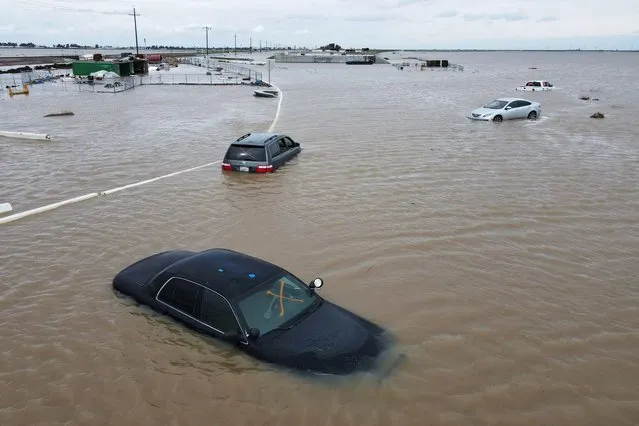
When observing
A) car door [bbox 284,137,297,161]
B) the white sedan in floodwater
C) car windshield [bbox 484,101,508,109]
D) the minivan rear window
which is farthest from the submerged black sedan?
car windshield [bbox 484,101,508,109]

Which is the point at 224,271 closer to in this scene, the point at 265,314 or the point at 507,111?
the point at 265,314

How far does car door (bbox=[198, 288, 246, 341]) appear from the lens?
6.12m

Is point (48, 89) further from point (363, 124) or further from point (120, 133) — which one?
point (363, 124)

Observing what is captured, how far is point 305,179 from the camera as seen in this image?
51.0ft

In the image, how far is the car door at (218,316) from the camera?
20.1 feet

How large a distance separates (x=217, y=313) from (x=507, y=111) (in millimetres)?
26301

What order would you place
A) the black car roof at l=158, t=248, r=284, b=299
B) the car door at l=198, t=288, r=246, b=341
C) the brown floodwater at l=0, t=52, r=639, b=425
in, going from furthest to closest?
the black car roof at l=158, t=248, r=284, b=299 < the car door at l=198, t=288, r=246, b=341 < the brown floodwater at l=0, t=52, r=639, b=425

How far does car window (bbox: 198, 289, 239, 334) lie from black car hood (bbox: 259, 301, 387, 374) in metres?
0.48

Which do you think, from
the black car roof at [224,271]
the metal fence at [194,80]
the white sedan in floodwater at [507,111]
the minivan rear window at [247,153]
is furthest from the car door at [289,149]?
the metal fence at [194,80]

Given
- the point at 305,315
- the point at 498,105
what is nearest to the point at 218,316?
Answer: the point at 305,315

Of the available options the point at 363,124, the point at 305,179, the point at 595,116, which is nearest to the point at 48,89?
the point at 363,124

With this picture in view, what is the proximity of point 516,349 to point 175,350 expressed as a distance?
4.91m

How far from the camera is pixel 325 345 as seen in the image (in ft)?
20.0

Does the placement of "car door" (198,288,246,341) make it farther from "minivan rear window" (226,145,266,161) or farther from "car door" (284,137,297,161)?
"car door" (284,137,297,161)
